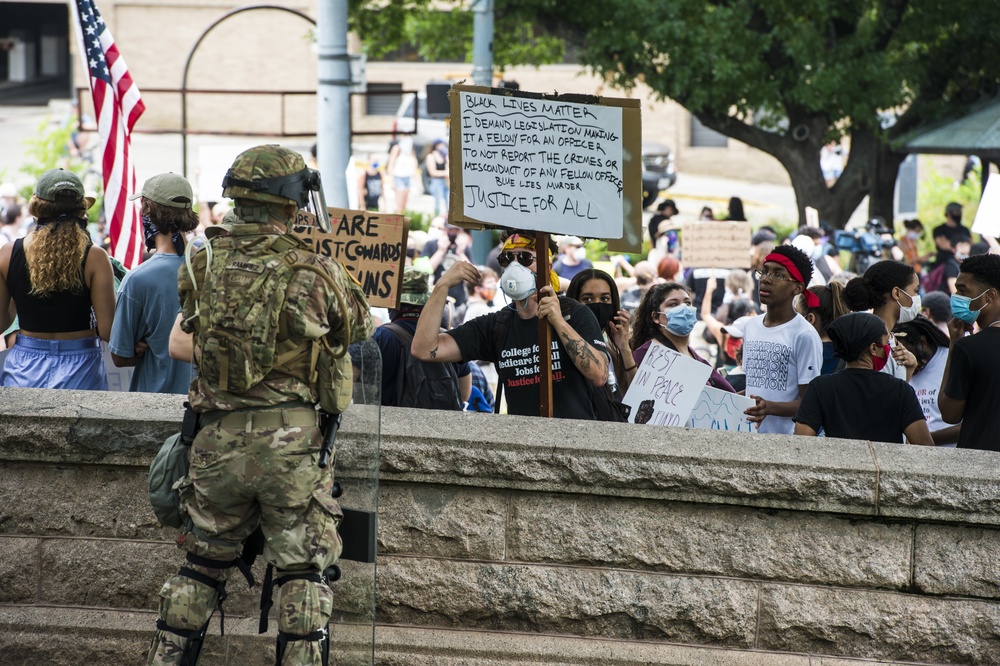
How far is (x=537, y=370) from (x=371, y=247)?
1.30 metres

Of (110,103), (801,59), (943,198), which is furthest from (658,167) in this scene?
(110,103)

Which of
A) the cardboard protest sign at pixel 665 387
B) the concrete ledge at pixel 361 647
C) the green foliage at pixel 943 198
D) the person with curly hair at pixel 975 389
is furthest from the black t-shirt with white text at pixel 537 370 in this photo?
the green foliage at pixel 943 198

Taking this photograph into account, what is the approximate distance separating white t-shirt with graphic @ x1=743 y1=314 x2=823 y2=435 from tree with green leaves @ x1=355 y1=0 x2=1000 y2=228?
10797 millimetres

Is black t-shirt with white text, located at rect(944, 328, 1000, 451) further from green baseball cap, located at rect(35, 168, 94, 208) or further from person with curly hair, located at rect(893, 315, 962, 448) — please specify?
green baseball cap, located at rect(35, 168, 94, 208)

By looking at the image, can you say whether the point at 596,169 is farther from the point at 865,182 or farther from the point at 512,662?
Result: the point at 865,182

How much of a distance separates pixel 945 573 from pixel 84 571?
305cm

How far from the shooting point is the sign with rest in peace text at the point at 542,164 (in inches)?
199

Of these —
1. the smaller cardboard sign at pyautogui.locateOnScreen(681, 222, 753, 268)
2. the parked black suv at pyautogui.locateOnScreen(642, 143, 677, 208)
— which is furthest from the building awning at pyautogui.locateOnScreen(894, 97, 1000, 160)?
the parked black suv at pyautogui.locateOnScreen(642, 143, 677, 208)

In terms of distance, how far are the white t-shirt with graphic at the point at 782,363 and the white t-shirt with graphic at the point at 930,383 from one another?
0.61m

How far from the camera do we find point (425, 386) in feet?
19.0

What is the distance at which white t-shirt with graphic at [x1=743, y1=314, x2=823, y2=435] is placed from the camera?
6.00 m

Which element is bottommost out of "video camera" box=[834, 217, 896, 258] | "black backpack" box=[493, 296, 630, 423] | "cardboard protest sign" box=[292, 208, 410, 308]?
"video camera" box=[834, 217, 896, 258]

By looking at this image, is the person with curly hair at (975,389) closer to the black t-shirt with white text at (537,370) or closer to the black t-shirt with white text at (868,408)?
the black t-shirt with white text at (868,408)

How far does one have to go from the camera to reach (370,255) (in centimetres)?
599
